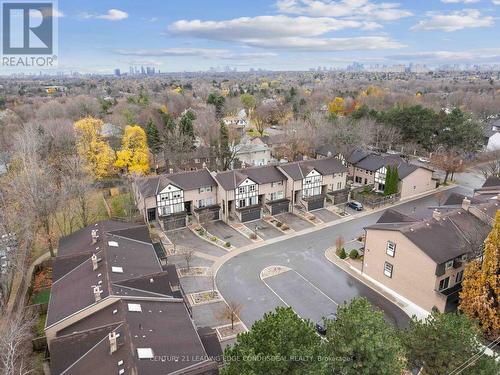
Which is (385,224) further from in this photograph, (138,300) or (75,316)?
(75,316)

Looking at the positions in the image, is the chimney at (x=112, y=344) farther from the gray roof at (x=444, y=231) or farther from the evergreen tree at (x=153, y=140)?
the evergreen tree at (x=153, y=140)

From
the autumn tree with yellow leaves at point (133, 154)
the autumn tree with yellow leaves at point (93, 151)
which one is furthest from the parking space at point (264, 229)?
the autumn tree with yellow leaves at point (93, 151)

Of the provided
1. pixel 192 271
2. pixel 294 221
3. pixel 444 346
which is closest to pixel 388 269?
pixel 444 346

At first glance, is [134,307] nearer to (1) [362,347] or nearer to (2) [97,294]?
(2) [97,294]

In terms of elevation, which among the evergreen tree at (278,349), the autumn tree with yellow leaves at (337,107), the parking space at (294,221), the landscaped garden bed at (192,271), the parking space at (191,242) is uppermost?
the autumn tree with yellow leaves at (337,107)

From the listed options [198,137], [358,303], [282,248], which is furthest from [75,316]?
[198,137]

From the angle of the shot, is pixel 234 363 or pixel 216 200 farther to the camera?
pixel 216 200

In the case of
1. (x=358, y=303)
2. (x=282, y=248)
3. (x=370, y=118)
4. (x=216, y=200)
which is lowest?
(x=282, y=248)
